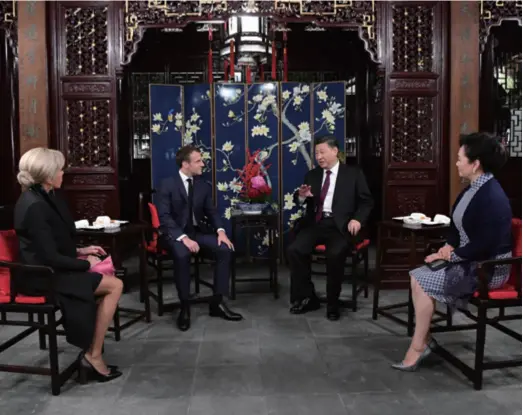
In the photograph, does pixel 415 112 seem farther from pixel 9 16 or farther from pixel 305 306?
pixel 9 16

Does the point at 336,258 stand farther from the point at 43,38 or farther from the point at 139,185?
the point at 139,185

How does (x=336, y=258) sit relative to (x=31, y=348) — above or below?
above

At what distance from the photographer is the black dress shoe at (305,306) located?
427cm

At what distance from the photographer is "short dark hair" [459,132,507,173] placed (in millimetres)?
2982

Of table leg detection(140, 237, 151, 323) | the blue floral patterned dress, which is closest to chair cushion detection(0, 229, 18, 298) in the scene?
table leg detection(140, 237, 151, 323)

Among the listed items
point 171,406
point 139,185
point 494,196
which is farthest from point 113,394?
point 139,185

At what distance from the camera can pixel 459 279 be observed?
2967 millimetres

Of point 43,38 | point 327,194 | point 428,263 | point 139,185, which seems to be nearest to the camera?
point 428,263

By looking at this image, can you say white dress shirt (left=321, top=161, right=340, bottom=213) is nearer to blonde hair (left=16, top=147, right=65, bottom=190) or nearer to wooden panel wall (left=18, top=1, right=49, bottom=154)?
blonde hair (left=16, top=147, right=65, bottom=190)

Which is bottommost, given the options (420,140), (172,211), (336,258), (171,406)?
(171,406)

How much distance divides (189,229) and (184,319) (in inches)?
26.3

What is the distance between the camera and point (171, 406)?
2713 mm

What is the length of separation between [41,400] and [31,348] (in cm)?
81

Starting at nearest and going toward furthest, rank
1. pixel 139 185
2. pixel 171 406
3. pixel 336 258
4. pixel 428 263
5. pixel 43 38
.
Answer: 1. pixel 171 406
2. pixel 428 263
3. pixel 336 258
4. pixel 43 38
5. pixel 139 185
